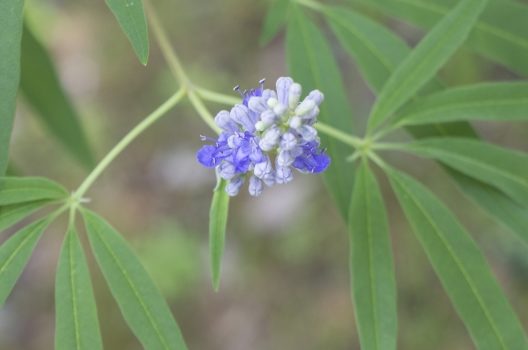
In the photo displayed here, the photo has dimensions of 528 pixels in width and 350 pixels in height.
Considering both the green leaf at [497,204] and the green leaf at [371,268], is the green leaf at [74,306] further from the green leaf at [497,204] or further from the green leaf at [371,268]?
the green leaf at [497,204]

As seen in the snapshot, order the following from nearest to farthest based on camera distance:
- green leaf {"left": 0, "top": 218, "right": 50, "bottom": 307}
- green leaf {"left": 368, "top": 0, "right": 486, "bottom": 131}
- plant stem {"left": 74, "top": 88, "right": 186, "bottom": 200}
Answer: green leaf {"left": 0, "top": 218, "right": 50, "bottom": 307} < plant stem {"left": 74, "top": 88, "right": 186, "bottom": 200} < green leaf {"left": 368, "top": 0, "right": 486, "bottom": 131}

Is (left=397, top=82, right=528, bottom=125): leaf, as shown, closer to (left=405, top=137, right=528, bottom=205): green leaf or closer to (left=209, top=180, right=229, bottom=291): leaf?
Result: (left=405, top=137, right=528, bottom=205): green leaf

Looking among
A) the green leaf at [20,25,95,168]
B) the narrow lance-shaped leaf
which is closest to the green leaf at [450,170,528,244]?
the narrow lance-shaped leaf

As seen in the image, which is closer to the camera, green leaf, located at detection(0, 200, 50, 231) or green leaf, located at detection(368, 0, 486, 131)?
green leaf, located at detection(0, 200, 50, 231)

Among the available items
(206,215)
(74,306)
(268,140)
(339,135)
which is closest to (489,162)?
(339,135)

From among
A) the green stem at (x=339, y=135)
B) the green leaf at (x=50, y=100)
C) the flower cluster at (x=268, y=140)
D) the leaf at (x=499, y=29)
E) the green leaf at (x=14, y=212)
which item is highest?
the green leaf at (x=50, y=100)

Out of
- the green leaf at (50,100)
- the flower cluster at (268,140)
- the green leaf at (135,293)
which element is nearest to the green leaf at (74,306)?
the green leaf at (135,293)
